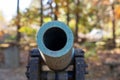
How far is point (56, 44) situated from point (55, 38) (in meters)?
0.09

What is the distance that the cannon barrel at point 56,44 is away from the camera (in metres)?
4.39

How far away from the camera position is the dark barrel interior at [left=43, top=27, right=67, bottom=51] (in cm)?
466

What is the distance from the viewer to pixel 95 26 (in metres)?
23.3

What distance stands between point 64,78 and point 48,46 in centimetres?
48

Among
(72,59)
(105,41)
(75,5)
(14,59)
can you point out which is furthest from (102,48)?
(72,59)

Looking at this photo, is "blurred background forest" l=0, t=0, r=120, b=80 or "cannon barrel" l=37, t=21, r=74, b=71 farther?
"blurred background forest" l=0, t=0, r=120, b=80

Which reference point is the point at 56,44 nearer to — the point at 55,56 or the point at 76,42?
the point at 55,56

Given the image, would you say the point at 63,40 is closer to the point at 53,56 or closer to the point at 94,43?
the point at 53,56

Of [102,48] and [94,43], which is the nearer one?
[102,48]

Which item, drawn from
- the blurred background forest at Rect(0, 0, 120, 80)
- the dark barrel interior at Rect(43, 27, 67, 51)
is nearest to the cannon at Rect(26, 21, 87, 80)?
the dark barrel interior at Rect(43, 27, 67, 51)

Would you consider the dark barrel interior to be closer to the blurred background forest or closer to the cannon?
the cannon

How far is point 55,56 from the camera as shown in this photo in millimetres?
4355

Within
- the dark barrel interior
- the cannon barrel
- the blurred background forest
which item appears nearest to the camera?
the cannon barrel

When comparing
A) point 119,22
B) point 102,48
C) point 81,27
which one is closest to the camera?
point 102,48
